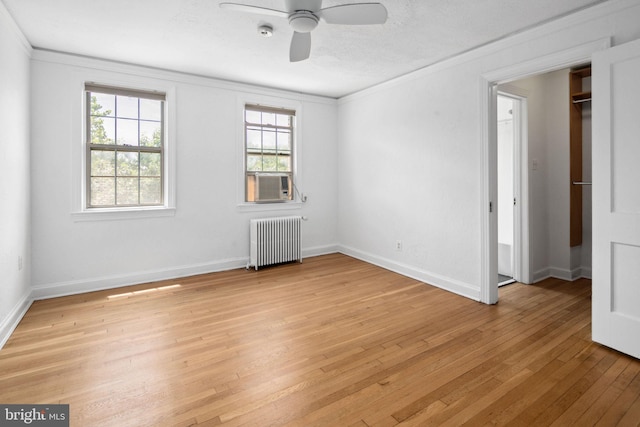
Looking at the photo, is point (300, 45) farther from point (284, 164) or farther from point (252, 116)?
point (284, 164)

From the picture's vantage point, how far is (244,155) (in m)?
4.73

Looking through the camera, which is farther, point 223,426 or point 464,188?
point 464,188

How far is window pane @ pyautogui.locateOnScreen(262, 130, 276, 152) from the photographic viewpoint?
499 centimetres

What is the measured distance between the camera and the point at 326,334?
2.69 meters

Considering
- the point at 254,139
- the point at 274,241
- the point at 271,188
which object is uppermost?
the point at 254,139

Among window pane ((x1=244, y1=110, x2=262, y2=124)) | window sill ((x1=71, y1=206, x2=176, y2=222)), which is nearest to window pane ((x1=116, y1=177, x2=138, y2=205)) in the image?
window sill ((x1=71, y1=206, x2=176, y2=222))

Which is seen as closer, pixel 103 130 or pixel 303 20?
pixel 303 20

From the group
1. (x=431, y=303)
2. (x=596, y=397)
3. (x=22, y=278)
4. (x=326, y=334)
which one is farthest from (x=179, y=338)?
(x=596, y=397)

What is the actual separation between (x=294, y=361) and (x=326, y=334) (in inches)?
18.7

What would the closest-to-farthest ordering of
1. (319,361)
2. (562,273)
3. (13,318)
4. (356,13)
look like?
(356,13) → (319,361) → (13,318) → (562,273)

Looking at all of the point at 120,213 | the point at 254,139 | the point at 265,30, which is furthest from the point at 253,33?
the point at 120,213

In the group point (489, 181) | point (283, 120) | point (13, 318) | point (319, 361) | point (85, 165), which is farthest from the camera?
point (283, 120)

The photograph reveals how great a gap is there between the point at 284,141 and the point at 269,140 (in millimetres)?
265

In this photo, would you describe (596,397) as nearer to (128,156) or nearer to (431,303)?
(431,303)
